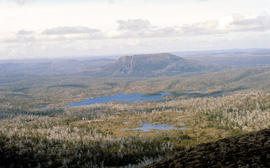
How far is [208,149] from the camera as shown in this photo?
36406 millimetres

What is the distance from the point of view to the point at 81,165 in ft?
625

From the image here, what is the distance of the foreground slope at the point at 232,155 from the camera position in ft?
89.8

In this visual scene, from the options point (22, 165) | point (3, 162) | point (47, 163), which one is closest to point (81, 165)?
point (47, 163)

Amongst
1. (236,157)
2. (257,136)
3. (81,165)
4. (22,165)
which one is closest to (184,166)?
(236,157)

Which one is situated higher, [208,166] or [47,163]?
[208,166]

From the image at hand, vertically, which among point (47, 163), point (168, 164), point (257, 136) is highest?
point (257, 136)

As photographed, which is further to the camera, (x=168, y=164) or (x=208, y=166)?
→ (x=168, y=164)

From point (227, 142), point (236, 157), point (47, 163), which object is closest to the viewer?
point (236, 157)

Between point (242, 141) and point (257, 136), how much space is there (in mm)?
2267

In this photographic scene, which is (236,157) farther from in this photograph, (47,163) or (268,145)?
(47,163)

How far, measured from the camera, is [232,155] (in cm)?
3095

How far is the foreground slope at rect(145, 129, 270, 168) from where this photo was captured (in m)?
27.4

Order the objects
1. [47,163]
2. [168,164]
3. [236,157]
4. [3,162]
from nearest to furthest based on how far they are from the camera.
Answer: [236,157], [168,164], [3,162], [47,163]

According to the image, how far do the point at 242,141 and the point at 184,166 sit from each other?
1114 cm
